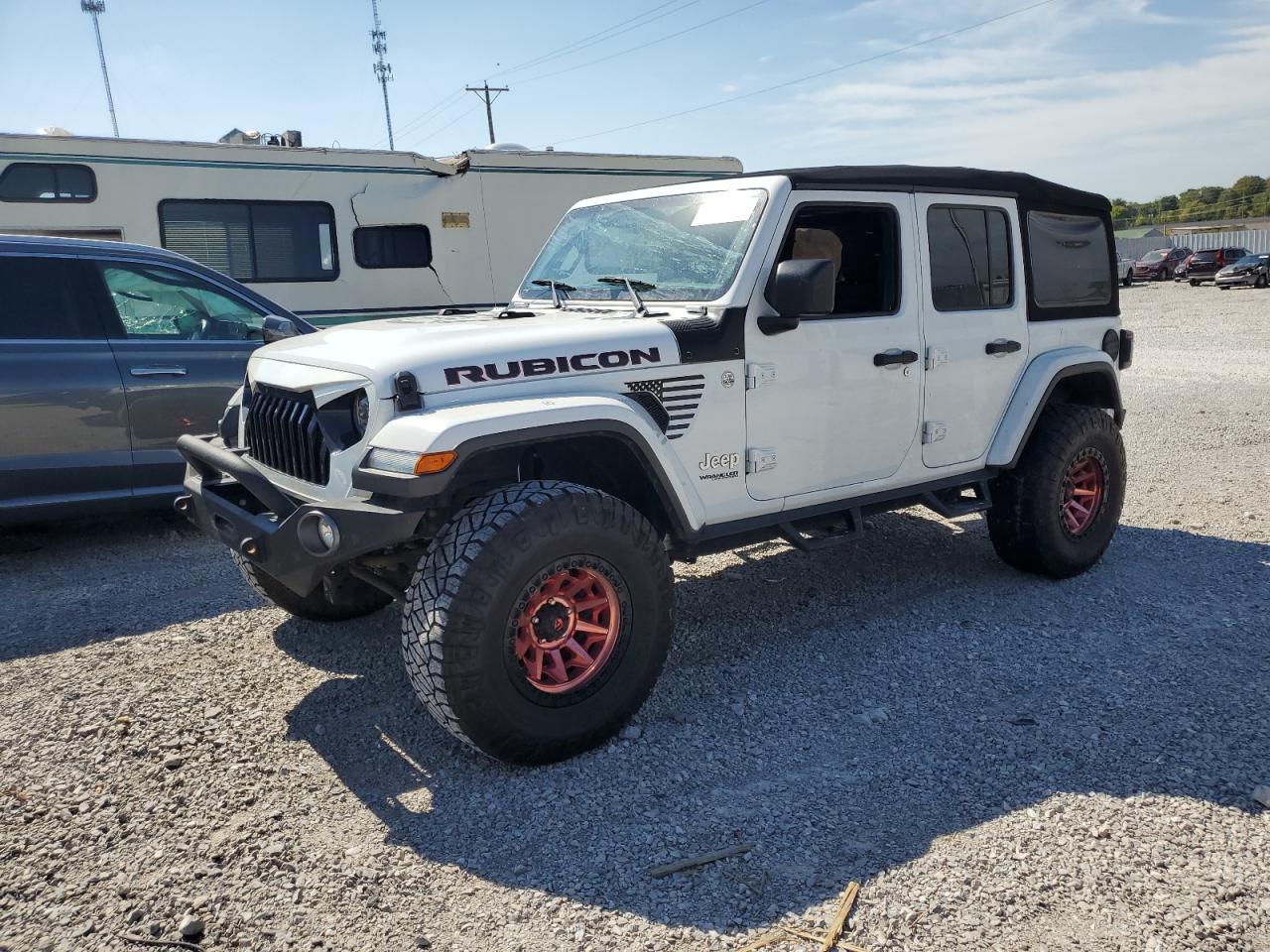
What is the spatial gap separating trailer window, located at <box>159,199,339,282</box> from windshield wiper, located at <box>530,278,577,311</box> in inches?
212

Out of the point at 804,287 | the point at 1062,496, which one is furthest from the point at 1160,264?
the point at 804,287

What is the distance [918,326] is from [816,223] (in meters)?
0.73

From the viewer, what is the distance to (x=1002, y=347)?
457 cm

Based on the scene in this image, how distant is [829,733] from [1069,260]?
2.99 metres

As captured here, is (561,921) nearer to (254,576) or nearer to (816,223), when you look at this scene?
(254,576)

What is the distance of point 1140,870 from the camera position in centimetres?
264

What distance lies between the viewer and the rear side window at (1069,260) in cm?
483

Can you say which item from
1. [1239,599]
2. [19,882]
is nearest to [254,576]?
[19,882]

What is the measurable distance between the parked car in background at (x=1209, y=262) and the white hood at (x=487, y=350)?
3402 centimetres

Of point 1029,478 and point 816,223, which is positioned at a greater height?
point 816,223

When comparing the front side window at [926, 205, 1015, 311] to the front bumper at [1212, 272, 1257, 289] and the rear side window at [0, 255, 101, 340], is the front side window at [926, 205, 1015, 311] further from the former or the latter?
the front bumper at [1212, 272, 1257, 289]

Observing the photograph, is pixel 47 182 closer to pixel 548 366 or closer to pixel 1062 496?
pixel 548 366

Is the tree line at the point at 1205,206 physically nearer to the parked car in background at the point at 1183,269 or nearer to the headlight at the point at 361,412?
the parked car in background at the point at 1183,269

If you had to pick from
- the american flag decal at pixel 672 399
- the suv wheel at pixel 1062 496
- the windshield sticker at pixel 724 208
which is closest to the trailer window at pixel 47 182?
the windshield sticker at pixel 724 208
